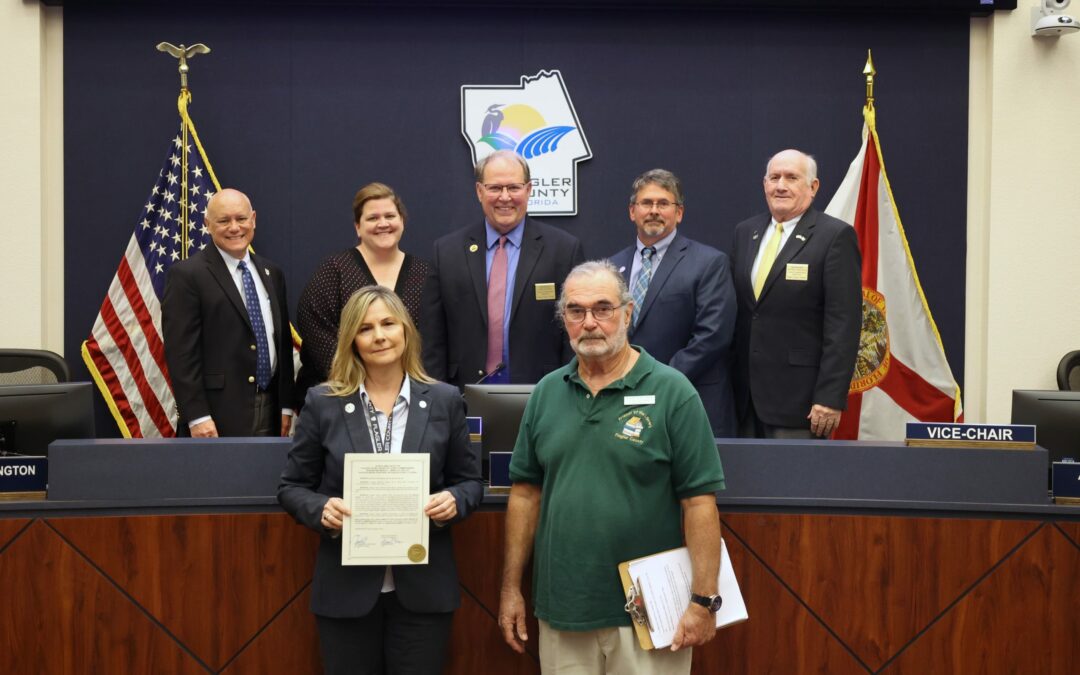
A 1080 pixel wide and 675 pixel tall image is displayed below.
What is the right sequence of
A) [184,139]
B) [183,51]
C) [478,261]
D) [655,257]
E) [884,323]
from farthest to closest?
[884,323], [184,139], [183,51], [655,257], [478,261]

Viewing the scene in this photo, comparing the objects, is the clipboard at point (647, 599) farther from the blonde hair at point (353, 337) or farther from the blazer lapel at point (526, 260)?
the blazer lapel at point (526, 260)

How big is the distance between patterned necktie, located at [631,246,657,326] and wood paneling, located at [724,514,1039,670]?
136 cm

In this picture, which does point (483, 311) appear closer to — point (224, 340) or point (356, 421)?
point (224, 340)

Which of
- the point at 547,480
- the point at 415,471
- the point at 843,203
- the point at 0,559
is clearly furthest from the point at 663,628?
the point at 843,203

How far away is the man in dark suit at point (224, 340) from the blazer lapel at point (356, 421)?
1591 millimetres

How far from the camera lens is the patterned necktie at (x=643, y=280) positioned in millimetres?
4109

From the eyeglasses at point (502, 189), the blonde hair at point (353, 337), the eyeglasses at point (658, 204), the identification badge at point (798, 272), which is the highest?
the eyeglasses at point (502, 189)

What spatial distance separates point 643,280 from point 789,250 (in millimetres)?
566

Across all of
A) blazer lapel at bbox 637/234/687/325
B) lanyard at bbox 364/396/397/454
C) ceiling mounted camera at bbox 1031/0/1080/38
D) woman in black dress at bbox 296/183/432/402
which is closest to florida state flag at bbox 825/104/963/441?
ceiling mounted camera at bbox 1031/0/1080/38

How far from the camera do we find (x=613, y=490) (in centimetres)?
247

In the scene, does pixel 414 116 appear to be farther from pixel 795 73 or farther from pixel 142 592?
pixel 142 592

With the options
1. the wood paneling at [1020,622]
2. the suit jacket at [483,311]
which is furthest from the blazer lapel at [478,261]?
the wood paneling at [1020,622]

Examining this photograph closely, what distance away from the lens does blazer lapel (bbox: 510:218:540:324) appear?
13.1 ft

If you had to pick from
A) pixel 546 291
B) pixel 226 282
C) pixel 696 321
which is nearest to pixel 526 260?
pixel 546 291
